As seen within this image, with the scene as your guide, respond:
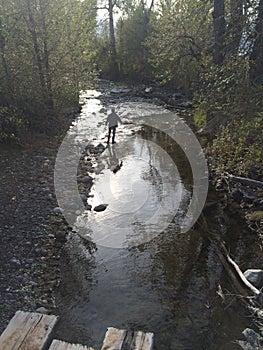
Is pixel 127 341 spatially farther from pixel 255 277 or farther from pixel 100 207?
pixel 100 207

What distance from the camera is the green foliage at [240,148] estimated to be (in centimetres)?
834

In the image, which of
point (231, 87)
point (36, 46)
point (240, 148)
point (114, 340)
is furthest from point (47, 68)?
point (114, 340)

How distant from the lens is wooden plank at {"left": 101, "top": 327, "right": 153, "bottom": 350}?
7.18ft

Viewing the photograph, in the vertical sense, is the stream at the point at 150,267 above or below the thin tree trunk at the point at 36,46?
below

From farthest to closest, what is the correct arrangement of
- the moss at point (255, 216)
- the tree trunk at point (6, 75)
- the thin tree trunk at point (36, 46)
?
1. the thin tree trunk at point (36, 46)
2. the tree trunk at point (6, 75)
3. the moss at point (255, 216)

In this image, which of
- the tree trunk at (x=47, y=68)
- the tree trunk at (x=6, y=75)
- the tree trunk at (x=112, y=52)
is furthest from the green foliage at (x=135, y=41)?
the tree trunk at (x=6, y=75)

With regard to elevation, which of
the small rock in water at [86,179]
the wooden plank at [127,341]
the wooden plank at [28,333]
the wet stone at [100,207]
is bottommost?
the wet stone at [100,207]

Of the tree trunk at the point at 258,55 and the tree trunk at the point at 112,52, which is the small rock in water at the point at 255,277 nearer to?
the tree trunk at the point at 258,55

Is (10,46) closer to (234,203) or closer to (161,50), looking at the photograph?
(161,50)

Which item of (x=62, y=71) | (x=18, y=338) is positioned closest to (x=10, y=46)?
(x=62, y=71)

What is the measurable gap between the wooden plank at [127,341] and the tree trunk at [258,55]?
26.4ft

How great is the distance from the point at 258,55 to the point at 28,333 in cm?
937

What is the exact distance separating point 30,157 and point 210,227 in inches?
260

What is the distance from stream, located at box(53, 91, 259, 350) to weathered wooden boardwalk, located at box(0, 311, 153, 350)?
10.4 ft
